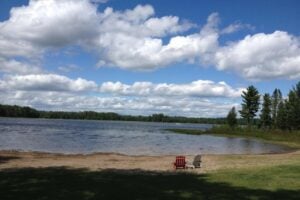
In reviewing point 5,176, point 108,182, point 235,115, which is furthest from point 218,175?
point 235,115

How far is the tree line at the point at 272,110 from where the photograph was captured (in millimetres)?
84625

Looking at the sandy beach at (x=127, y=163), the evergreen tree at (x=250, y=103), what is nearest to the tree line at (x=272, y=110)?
the evergreen tree at (x=250, y=103)

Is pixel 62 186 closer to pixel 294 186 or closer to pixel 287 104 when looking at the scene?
pixel 294 186

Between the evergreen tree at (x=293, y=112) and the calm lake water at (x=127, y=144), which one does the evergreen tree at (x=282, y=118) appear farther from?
the calm lake water at (x=127, y=144)

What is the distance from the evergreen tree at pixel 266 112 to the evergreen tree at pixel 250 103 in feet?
12.8

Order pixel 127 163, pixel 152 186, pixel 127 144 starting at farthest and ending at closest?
pixel 127 144 < pixel 127 163 < pixel 152 186

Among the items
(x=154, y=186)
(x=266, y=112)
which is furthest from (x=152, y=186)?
(x=266, y=112)

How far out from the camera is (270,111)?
326 ft

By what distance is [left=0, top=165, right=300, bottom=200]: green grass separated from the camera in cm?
1304

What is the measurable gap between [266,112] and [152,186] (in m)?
88.4

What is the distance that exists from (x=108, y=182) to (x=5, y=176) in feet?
14.0

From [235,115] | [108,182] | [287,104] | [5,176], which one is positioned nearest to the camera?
[108,182]

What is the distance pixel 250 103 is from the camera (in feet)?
313

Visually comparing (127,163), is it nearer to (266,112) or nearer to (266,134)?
(266,134)
